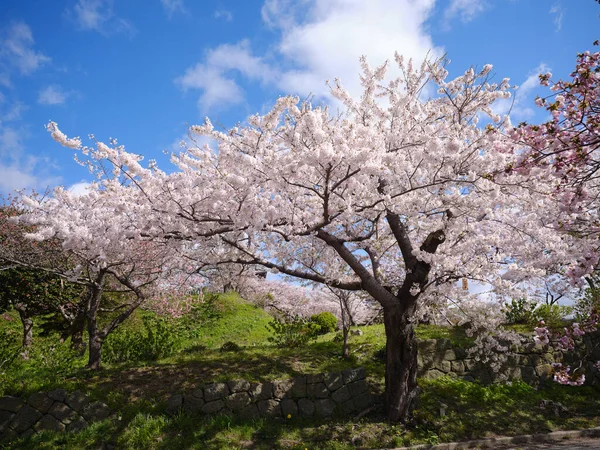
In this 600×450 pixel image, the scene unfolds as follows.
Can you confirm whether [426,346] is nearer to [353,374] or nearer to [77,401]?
[353,374]

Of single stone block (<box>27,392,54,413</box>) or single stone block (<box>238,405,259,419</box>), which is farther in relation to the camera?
single stone block (<box>238,405,259,419</box>)

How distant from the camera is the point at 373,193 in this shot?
7.50 meters

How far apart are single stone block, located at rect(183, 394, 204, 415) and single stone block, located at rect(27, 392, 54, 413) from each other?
2.73 metres

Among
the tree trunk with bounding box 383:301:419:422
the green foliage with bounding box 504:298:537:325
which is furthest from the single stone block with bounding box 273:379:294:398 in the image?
the green foliage with bounding box 504:298:537:325

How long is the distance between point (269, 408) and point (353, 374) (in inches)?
84.1

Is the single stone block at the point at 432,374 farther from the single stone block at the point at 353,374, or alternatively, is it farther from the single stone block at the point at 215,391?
the single stone block at the point at 215,391

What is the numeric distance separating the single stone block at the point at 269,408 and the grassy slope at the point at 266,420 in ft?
0.90

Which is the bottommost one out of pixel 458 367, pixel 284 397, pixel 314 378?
pixel 284 397

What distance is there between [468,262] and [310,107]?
439 centimetres

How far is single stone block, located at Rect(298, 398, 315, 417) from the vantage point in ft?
27.8

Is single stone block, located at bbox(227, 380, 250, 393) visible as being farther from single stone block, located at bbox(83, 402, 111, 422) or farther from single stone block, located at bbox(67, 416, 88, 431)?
single stone block, located at bbox(67, 416, 88, 431)

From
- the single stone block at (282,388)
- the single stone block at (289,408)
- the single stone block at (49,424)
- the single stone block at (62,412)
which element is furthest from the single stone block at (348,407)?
the single stone block at (49,424)

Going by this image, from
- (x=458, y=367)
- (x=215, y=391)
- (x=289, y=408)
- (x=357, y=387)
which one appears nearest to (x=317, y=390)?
(x=289, y=408)

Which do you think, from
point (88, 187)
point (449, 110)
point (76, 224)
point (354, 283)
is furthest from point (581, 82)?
point (88, 187)
